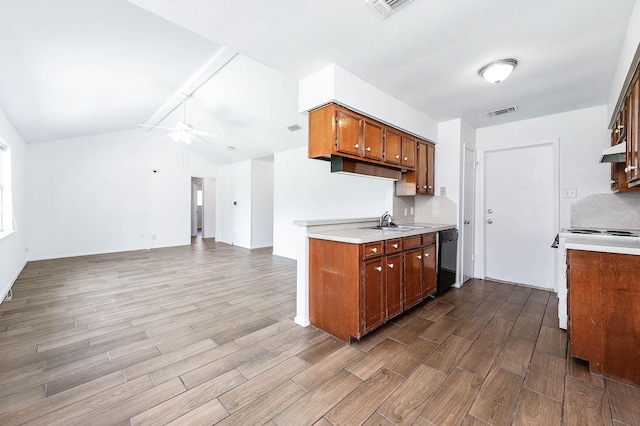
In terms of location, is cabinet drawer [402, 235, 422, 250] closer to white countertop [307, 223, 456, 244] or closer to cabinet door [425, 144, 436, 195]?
white countertop [307, 223, 456, 244]

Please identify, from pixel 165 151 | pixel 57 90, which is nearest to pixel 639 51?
pixel 57 90

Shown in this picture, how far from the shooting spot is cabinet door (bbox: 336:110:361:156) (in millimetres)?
2562

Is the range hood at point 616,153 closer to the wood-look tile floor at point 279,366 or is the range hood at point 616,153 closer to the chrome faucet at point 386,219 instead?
the wood-look tile floor at point 279,366

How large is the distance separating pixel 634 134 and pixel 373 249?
6.70 ft

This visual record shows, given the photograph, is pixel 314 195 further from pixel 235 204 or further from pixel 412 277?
pixel 235 204

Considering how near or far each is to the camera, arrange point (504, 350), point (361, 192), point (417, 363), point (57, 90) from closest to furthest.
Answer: point (417, 363) < point (504, 350) < point (57, 90) < point (361, 192)

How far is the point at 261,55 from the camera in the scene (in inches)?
91.1

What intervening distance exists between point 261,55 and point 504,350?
3243mm

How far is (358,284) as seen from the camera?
2.28 m

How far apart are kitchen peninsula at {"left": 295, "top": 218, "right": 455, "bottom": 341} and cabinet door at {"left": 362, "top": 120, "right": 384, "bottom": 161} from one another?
0.83 meters

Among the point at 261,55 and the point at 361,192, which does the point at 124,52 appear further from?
the point at 361,192

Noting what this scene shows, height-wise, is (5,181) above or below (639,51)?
below

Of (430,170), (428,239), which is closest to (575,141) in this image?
(430,170)

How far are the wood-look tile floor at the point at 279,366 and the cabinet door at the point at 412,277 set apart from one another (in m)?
0.18
